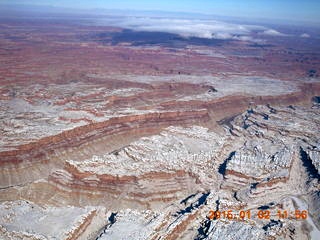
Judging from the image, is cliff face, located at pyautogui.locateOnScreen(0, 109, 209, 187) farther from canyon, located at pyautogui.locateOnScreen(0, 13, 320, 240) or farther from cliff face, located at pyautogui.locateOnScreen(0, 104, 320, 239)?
cliff face, located at pyautogui.locateOnScreen(0, 104, 320, 239)

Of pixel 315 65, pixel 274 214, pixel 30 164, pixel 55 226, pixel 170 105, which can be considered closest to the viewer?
pixel 55 226

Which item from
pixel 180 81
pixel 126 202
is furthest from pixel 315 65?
pixel 126 202

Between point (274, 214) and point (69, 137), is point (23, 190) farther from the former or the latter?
point (274, 214)

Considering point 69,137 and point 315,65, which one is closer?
point 69,137
